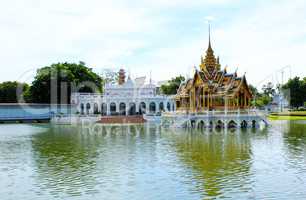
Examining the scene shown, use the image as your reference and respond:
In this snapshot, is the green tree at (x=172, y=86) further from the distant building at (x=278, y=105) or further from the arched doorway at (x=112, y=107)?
the distant building at (x=278, y=105)

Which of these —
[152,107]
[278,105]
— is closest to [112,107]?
[152,107]

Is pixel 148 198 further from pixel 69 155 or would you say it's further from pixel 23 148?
pixel 23 148

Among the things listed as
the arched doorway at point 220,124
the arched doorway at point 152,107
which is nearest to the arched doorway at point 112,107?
the arched doorway at point 152,107

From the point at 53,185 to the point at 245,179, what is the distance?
6.22m

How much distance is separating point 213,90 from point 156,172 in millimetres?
25197

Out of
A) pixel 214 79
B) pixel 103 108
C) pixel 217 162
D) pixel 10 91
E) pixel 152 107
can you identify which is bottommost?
pixel 217 162

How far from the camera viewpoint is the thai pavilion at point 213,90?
1531 inches

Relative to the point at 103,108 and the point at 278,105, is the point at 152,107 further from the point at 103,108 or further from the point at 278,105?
the point at 278,105

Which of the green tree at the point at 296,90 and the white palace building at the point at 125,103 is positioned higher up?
the green tree at the point at 296,90

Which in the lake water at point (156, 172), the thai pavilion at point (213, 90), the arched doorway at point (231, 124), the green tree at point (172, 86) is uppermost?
the green tree at point (172, 86)

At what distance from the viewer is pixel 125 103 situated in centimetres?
6366

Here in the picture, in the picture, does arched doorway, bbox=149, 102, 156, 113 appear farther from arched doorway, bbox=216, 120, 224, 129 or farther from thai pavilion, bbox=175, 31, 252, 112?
arched doorway, bbox=216, 120, 224, 129

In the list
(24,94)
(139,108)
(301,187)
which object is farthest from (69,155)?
(24,94)

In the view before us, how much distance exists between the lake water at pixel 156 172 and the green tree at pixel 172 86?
54.5 meters
